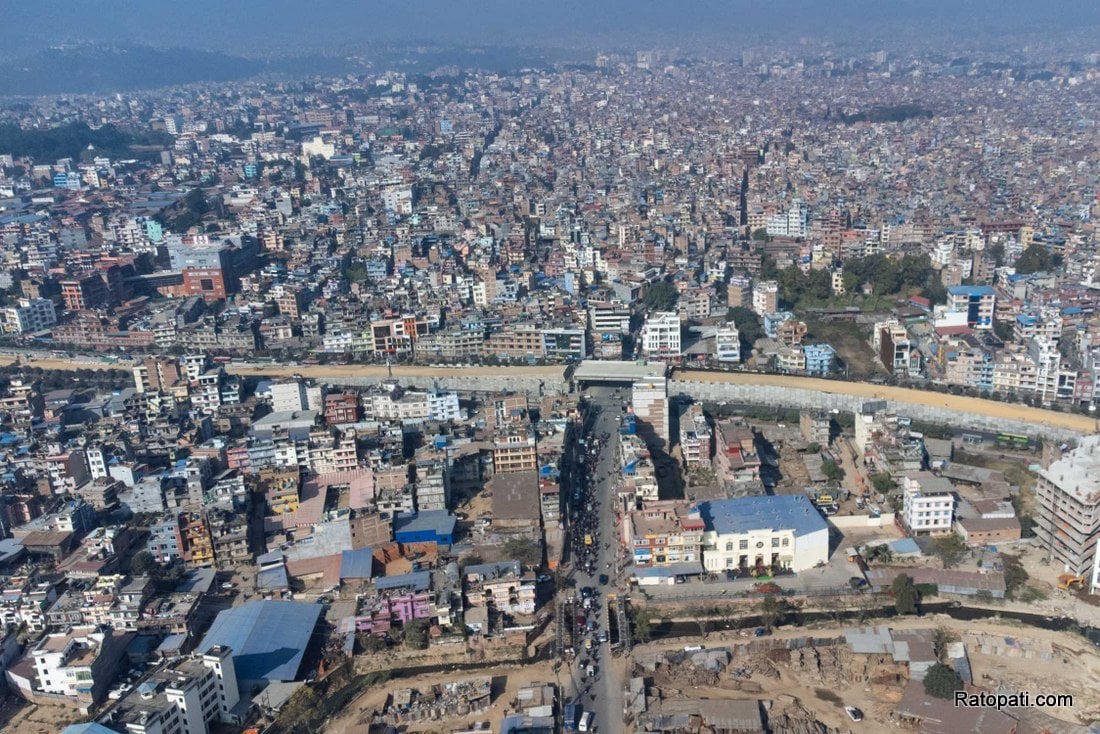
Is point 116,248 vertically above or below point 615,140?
below

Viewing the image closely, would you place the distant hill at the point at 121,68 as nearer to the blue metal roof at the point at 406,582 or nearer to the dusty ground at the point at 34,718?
the dusty ground at the point at 34,718

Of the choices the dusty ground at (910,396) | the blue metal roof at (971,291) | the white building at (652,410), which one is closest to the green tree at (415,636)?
the white building at (652,410)

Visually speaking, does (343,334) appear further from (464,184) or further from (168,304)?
(464,184)

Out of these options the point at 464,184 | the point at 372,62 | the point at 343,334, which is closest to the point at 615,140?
the point at 464,184

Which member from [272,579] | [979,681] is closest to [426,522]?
[272,579]

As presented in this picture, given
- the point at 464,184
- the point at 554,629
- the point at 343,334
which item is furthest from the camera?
the point at 464,184

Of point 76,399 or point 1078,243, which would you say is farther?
point 1078,243

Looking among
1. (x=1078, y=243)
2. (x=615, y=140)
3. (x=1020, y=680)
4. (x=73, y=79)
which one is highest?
(x=73, y=79)
